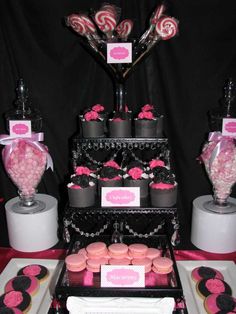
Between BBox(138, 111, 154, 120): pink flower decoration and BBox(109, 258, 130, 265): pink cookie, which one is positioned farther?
BBox(138, 111, 154, 120): pink flower decoration

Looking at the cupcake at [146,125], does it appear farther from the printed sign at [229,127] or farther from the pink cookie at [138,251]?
the pink cookie at [138,251]

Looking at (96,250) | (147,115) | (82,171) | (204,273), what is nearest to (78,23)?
(147,115)

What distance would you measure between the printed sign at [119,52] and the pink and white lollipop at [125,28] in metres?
0.11

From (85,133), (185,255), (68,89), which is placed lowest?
(185,255)

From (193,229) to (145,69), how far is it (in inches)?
32.8

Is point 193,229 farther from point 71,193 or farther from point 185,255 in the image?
point 71,193

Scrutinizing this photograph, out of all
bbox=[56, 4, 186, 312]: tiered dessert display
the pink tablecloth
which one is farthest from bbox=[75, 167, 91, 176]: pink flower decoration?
the pink tablecloth

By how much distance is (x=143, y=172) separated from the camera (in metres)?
1.50

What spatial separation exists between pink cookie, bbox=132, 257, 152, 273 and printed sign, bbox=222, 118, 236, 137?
0.65m

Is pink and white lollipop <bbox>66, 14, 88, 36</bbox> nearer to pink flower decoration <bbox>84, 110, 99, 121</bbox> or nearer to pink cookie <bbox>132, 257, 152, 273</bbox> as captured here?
pink flower decoration <bbox>84, 110, 99, 121</bbox>

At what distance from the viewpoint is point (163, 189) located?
1.40m

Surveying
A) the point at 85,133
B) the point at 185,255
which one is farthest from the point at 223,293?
the point at 85,133

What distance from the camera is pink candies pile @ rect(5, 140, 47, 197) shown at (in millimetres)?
1625

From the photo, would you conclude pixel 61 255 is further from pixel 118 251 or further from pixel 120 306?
pixel 120 306
